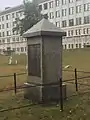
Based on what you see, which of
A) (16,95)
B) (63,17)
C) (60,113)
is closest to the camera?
(60,113)

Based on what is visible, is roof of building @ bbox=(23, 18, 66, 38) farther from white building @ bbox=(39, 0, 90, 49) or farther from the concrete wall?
white building @ bbox=(39, 0, 90, 49)

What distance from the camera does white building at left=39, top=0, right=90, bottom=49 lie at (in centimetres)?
7012

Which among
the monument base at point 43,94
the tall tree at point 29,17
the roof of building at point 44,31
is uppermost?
the tall tree at point 29,17

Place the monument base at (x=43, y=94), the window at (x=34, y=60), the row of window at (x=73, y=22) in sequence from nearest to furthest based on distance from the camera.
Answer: the monument base at (x=43, y=94), the window at (x=34, y=60), the row of window at (x=73, y=22)

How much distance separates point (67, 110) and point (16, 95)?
282 centimetres

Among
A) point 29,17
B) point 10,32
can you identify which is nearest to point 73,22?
point 10,32

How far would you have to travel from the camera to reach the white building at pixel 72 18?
2761 inches

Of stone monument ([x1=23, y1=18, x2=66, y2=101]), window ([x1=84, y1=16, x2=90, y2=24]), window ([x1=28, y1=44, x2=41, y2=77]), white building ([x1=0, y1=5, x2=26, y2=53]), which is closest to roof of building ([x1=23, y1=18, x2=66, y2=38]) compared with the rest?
Result: stone monument ([x1=23, y1=18, x2=66, y2=101])

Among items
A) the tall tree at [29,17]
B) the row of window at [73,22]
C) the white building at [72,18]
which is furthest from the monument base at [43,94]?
the row of window at [73,22]

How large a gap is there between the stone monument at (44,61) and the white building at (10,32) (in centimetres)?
8009

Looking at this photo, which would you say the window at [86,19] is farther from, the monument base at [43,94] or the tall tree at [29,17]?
the monument base at [43,94]

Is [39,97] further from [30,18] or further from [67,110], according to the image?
[30,18]

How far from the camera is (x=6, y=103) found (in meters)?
9.54

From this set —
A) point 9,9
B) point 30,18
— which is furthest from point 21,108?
point 9,9
